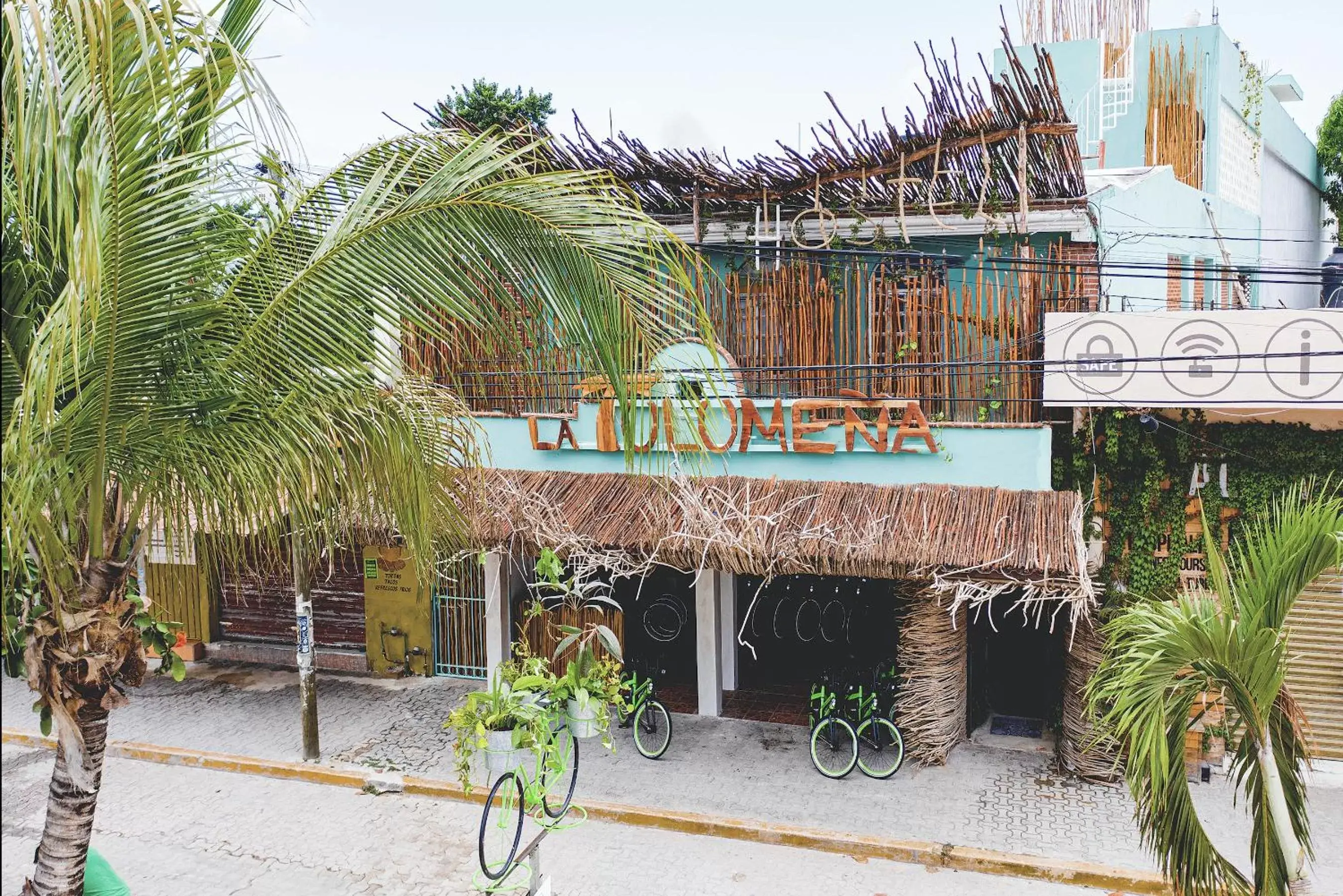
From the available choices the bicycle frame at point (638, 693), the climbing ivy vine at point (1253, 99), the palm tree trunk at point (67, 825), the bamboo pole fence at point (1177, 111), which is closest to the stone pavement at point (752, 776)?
the bicycle frame at point (638, 693)

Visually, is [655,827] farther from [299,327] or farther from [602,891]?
[299,327]

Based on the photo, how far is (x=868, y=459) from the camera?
34.6 feet

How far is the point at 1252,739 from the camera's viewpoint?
5.28 m

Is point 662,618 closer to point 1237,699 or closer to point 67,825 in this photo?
point 1237,699

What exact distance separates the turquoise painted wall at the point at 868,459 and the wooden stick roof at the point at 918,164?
247 centimetres

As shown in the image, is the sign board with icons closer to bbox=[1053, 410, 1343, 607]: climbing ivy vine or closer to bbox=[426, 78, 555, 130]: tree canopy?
bbox=[1053, 410, 1343, 607]: climbing ivy vine

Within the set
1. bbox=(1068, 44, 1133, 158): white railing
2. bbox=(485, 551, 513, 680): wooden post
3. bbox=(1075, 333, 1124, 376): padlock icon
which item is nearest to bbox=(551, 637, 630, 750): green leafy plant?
bbox=(1075, 333, 1124, 376): padlock icon

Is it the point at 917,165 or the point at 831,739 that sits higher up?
the point at 917,165

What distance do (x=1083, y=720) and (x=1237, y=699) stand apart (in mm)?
5393

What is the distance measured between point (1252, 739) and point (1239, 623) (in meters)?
0.60

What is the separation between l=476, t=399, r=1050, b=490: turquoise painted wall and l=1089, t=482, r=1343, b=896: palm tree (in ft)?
15.4

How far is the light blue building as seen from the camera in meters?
12.7

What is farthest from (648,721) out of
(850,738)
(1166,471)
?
(1166,471)

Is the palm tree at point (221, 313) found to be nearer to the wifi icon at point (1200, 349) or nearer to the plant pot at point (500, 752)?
the plant pot at point (500, 752)
